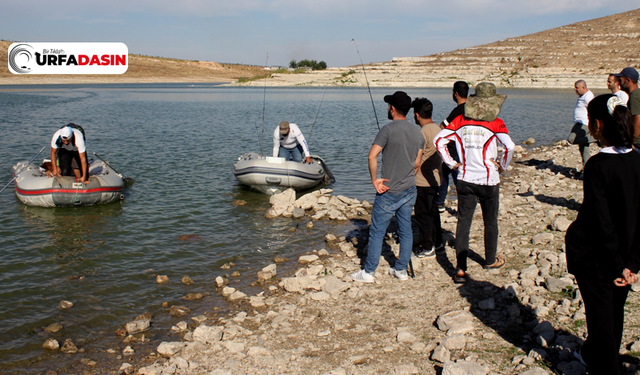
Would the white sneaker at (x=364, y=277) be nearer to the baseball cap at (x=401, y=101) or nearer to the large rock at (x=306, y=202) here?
the baseball cap at (x=401, y=101)

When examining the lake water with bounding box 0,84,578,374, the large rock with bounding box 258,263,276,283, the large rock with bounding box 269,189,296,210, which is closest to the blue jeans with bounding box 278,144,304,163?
the lake water with bounding box 0,84,578,374

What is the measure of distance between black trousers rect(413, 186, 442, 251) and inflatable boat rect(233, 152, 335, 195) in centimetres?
550

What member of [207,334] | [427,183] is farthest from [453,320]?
[207,334]

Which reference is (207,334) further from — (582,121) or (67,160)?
(582,121)

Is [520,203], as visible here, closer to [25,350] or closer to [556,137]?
[25,350]

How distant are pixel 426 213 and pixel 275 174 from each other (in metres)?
5.63

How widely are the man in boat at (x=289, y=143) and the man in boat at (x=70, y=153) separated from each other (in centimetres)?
416

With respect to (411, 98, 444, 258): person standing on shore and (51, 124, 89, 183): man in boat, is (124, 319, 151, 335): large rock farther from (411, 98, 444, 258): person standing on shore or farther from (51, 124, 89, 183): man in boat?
(51, 124, 89, 183): man in boat

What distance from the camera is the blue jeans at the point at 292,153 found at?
38.4 ft

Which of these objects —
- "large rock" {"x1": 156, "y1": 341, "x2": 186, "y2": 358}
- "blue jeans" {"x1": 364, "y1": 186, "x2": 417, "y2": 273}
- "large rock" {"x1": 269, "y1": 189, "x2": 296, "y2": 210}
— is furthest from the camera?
"large rock" {"x1": 269, "y1": 189, "x2": 296, "y2": 210}

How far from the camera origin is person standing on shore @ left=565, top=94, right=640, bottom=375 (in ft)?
9.12

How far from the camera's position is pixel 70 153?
10.4m

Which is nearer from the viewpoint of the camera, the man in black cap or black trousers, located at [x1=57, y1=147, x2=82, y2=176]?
the man in black cap

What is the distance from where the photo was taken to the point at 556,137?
67.8ft
